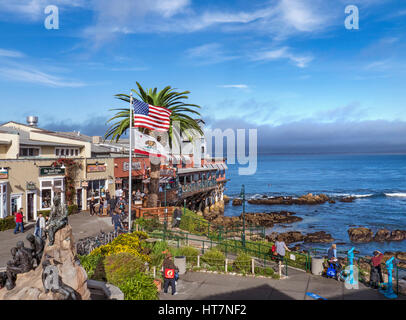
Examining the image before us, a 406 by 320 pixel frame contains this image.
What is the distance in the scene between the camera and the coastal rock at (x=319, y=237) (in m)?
43.0

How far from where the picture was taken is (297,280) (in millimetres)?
15867

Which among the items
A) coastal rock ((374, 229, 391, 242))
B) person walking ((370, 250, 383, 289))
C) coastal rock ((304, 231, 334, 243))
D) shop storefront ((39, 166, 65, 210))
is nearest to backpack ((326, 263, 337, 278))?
person walking ((370, 250, 383, 289))

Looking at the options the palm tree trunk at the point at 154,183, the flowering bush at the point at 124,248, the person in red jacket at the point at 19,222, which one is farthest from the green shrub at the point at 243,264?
the palm tree trunk at the point at 154,183

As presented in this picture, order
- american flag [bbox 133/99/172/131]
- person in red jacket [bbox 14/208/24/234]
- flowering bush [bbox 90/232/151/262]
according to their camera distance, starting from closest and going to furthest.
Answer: flowering bush [bbox 90/232/151/262], person in red jacket [bbox 14/208/24/234], american flag [bbox 133/99/172/131]

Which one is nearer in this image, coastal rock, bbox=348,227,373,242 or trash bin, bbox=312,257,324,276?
trash bin, bbox=312,257,324,276

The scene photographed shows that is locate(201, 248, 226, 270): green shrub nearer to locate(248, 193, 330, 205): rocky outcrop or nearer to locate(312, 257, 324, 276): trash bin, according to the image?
locate(312, 257, 324, 276): trash bin

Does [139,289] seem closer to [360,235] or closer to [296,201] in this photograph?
[360,235]

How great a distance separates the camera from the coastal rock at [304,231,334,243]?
4303 centimetres

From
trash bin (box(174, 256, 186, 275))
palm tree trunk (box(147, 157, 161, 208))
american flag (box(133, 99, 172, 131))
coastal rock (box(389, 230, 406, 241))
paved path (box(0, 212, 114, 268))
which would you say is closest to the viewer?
trash bin (box(174, 256, 186, 275))

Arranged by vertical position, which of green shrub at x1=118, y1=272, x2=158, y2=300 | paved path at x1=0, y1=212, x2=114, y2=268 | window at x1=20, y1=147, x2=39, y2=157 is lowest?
paved path at x1=0, y1=212, x2=114, y2=268

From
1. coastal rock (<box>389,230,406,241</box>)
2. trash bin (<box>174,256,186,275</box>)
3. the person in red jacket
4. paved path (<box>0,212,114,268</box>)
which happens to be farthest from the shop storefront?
coastal rock (<box>389,230,406,241</box>)

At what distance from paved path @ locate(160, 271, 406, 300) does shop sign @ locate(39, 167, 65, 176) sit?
17094 mm

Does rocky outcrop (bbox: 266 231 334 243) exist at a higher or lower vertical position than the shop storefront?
lower
